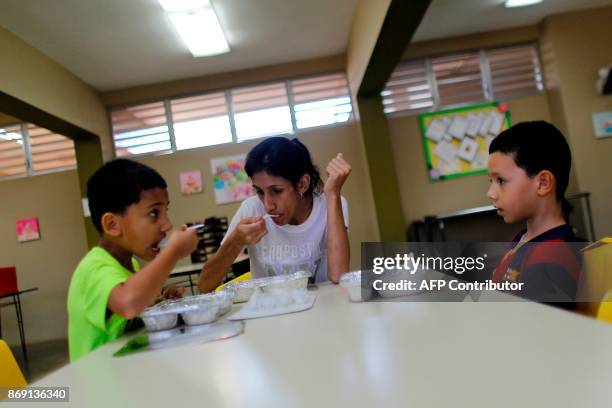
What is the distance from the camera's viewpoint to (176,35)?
3.84 m

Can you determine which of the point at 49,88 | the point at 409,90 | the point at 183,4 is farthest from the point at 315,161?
the point at 49,88

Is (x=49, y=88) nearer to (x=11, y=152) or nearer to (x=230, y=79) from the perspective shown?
(x=11, y=152)

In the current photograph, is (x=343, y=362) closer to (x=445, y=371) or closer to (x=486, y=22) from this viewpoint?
(x=445, y=371)

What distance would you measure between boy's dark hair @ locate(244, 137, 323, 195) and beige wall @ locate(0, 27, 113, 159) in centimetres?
251

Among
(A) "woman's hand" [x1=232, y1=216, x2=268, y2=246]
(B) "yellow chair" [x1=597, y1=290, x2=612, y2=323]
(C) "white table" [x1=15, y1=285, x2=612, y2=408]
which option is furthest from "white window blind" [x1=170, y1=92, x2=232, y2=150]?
(B) "yellow chair" [x1=597, y1=290, x2=612, y2=323]

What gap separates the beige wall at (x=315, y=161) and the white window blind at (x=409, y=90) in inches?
20.9

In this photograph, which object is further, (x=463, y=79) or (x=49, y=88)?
(x=463, y=79)

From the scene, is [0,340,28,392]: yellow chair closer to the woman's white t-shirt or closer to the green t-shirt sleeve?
the green t-shirt sleeve

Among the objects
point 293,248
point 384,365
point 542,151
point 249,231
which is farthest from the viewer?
point 293,248

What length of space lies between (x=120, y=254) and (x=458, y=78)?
4.58 metres

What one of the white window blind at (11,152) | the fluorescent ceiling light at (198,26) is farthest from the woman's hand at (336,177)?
the white window blind at (11,152)

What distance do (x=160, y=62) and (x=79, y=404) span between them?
4303mm

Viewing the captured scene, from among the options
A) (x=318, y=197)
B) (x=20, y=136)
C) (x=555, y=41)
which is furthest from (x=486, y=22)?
(x=20, y=136)

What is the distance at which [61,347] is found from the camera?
4371mm
